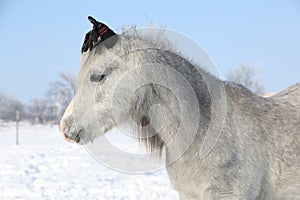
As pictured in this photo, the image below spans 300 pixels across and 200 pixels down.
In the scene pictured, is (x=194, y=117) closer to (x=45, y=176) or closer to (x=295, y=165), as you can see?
(x=295, y=165)

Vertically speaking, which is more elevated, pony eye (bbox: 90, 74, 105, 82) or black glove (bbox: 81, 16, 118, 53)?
black glove (bbox: 81, 16, 118, 53)

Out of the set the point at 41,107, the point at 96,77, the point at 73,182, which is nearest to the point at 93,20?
the point at 96,77

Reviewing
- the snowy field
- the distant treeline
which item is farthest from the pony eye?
the distant treeline

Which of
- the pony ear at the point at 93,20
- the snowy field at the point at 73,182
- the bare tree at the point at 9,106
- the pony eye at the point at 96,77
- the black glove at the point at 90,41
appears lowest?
the snowy field at the point at 73,182

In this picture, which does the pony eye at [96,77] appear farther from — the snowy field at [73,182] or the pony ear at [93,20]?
the snowy field at [73,182]

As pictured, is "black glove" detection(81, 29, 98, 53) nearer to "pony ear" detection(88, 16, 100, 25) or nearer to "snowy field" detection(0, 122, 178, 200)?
"pony ear" detection(88, 16, 100, 25)

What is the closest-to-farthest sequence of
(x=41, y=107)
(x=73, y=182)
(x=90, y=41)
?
1. (x=90, y=41)
2. (x=73, y=182)
3. (x=41, y=107)

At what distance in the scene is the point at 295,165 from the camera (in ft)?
10.5

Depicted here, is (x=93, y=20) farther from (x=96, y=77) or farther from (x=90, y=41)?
(x=96, y=77)

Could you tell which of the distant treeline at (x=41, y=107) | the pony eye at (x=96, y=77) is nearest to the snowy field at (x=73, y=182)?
the pony eye at (x=96, y=77)

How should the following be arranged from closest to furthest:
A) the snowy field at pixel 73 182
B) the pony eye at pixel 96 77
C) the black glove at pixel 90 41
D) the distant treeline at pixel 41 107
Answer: the pony eye at pixel 96 77 < the black glove at pixel 90 41 < the snowy field at pixel 73 182 < the distant treeline at pixel 41 107

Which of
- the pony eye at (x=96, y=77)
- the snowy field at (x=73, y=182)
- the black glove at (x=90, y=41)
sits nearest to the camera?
the pony eye at (x=96, y=77)

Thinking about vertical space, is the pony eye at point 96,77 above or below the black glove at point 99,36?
below

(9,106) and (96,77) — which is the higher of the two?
(9,106)
